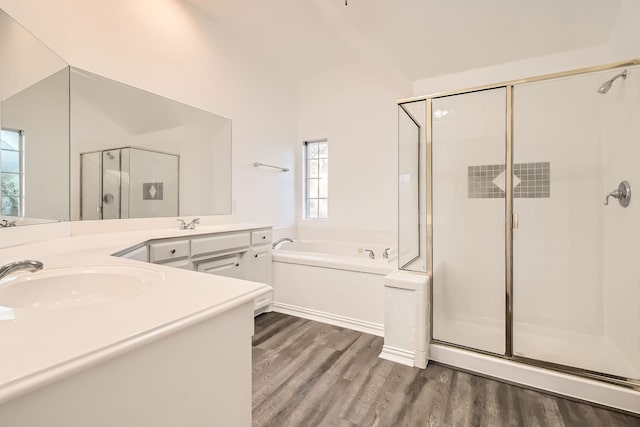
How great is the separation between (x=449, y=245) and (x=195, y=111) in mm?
2525

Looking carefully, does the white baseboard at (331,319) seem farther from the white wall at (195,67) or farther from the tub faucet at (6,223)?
the tub faucet at (6,223)

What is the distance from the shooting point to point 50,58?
5.46ft

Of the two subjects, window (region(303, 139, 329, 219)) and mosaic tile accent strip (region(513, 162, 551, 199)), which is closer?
mosaic tile accent strip (region(513, 162, 551, 199))

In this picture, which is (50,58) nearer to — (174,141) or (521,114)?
(174,141)

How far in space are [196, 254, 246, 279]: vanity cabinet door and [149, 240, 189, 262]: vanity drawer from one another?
20cm

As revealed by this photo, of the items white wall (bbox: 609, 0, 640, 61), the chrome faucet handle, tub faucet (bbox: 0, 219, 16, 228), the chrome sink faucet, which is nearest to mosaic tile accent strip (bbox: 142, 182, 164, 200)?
the chrome sink faucet

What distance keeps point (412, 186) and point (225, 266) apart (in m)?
1.65

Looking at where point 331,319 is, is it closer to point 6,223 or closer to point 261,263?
point 261,263

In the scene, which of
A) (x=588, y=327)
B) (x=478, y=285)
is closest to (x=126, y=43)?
(x=478, y=285)

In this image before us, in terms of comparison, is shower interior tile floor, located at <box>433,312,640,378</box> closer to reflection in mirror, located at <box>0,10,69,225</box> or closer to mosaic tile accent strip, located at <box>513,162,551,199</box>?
mosaic tile accent strip, located at <box>513,162,551,199</box>

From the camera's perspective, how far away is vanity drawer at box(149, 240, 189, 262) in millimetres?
1825

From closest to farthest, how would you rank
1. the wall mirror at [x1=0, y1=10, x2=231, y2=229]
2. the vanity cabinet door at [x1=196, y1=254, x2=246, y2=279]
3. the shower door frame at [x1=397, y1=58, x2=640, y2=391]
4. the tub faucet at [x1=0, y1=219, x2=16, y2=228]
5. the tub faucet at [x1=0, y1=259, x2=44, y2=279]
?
the tub faucet at [x1=0, y1=259, x2=44, y2=279], the tub faucet at [x1=0, y1=219, x2=16, y2=228], the wall mirror at [x1=0, y1=10, x2=231, y2=229], the shower door frame at [x1=397, y1=58, x2=640, y2=391], the vanity cabinet door at [x1=196, y1=254, x2=246, y2=279]

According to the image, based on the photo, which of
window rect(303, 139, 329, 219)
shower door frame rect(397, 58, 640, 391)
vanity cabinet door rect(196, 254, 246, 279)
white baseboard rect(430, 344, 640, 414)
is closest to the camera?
white baseboard rect(430, 344, 640, 414)

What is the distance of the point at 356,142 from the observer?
368cm
